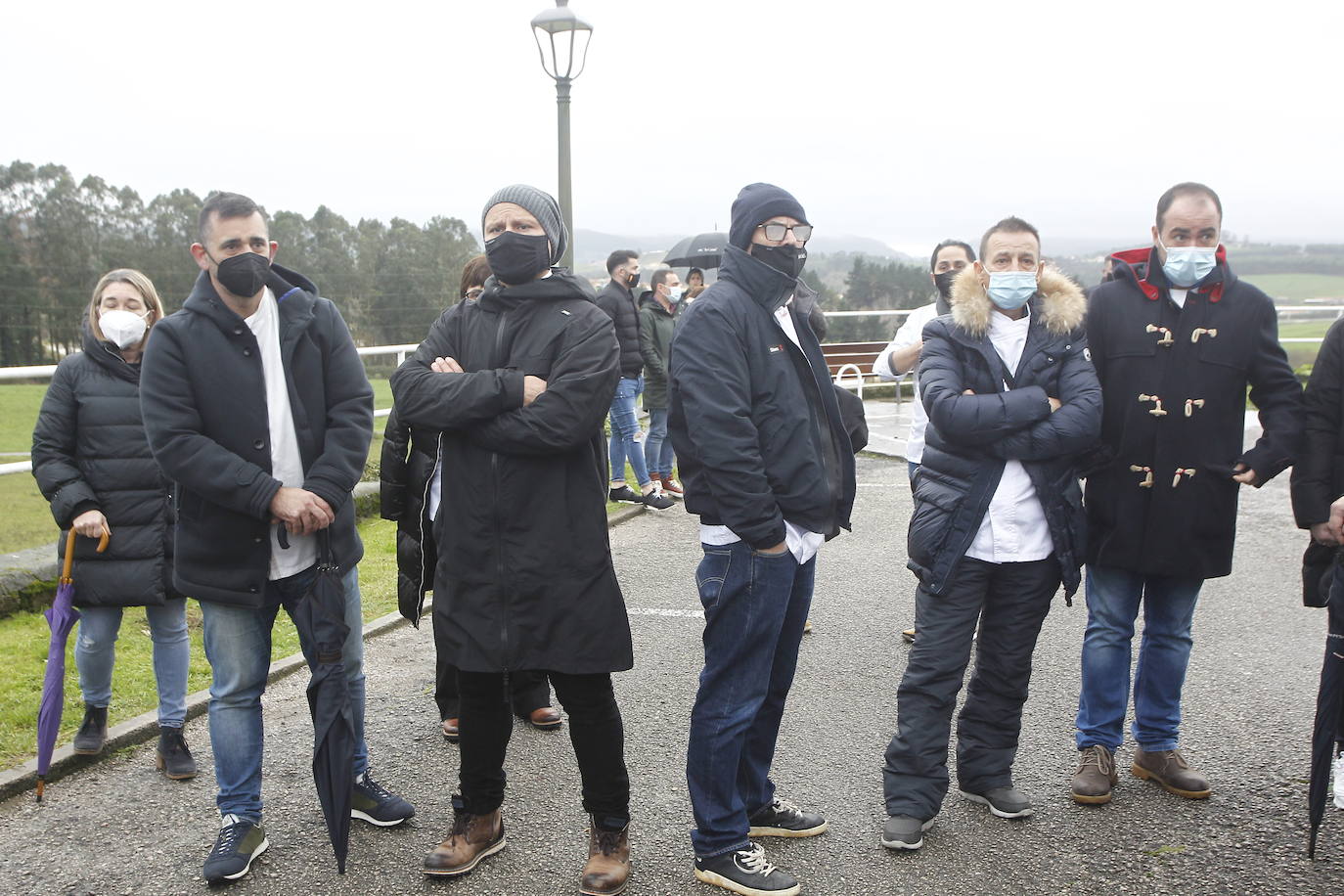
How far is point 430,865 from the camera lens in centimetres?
329

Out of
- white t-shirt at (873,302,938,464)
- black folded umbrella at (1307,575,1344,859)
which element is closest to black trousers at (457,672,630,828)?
black folded umbrella at (1307,575,1344,859)

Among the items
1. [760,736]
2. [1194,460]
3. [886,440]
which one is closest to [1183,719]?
[1194,460]

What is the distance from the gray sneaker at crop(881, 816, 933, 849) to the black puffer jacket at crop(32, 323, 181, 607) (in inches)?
110

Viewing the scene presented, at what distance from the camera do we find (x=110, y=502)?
4.11 metres

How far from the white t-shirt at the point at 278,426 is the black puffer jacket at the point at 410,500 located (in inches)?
19.3

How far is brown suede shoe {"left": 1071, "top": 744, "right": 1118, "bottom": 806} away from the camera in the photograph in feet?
12.3

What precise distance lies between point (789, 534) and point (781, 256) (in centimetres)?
87

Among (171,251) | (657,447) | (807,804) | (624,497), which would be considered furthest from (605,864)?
(171,251)

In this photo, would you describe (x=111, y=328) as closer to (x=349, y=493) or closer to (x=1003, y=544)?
(x=349, y=493)

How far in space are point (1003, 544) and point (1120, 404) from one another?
0.74 m

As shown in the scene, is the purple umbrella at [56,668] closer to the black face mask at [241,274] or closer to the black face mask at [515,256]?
the black face mask at [241,274]

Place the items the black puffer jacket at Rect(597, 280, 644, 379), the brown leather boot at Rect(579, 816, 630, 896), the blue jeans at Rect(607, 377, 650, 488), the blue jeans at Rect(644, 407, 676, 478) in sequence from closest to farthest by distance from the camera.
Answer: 1. the brown leather boot at Rect(579, 816, 630, 896)
2. the black puffer jacket at Rect(597, 280, 644, 379)
3. the blue jeans at Rect(607, 377, 650, 488)
4. the blue jeans at Rect(644, 407, 676, 478)

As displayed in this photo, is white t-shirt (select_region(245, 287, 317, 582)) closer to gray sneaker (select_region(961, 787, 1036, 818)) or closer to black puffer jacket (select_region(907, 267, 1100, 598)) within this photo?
black puffer jacket (select_region(907, 267, 1100, 598))

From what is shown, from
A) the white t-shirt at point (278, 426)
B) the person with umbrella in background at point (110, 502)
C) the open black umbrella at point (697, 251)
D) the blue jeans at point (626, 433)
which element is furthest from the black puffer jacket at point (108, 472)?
the open black umbrella at point (697, 251)
